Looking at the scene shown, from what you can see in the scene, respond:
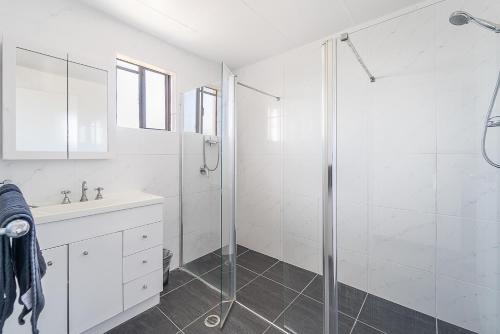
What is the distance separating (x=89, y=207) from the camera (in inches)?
Answer: 54.5

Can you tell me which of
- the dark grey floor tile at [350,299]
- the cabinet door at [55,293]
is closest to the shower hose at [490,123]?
the dark grey floor tile at [350,299]

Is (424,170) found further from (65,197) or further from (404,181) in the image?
(65,197)

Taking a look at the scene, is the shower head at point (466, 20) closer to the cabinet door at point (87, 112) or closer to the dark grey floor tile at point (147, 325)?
the cabinet door at point (87, 112)

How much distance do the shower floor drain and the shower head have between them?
7.94ft

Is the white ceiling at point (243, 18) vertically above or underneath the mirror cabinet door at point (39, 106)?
above

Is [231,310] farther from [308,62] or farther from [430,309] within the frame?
[308,62]

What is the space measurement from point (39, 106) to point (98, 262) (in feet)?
3.79

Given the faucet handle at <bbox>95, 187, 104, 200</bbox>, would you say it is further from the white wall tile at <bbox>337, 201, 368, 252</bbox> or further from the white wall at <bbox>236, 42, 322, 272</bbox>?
the white wall tile at <bbox>337, 201, 368, 252</bbox>

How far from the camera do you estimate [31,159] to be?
143cm

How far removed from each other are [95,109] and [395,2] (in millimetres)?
2508

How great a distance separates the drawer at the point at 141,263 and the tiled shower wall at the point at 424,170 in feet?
4.51

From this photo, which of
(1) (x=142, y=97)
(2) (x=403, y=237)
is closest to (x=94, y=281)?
(1) (x=142, y=97)

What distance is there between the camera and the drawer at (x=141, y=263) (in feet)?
5.00

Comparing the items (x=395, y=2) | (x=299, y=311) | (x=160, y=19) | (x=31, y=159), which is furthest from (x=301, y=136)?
(x=31, y=159)
